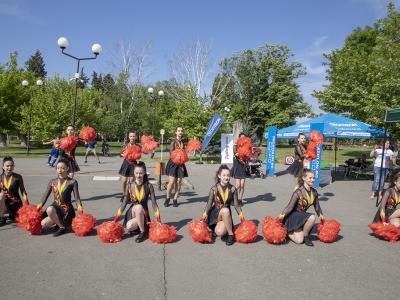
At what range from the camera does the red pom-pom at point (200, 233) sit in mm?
5193

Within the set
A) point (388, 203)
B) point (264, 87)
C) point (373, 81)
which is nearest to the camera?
point (388, 203)

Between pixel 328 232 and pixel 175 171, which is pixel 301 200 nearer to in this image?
pixel 328 232

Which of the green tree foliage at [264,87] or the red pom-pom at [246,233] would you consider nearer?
the red pom-pom at [246,233]

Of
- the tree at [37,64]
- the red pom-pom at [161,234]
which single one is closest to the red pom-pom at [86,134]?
the red pom-pom at [161,234]

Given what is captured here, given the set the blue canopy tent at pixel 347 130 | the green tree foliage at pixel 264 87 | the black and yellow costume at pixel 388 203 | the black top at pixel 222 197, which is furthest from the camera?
the green tree foliage at pixel 264 87

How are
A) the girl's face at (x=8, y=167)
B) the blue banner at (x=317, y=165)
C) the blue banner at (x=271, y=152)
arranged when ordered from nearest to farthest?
the girl's face at (x=8, y=167) → the blue banner at (x=317, y=165) → the blue banner at (x=271, y=152)

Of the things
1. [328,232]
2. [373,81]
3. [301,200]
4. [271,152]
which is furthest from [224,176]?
[373,81]

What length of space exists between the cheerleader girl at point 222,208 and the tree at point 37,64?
79.6m

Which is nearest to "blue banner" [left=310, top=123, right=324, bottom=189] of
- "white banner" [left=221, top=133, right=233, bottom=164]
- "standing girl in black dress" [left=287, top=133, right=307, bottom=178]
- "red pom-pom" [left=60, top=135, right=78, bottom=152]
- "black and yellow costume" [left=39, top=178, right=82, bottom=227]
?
"white banner" [left=221, top=133, right=233, bottom=164]

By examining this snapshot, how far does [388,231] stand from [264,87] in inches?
1745

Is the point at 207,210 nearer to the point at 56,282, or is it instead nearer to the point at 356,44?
the point at 56,282

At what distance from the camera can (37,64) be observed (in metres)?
77.2

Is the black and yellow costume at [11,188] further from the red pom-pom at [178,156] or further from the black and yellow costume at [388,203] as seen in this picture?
the black and yellow costume at [388,203]

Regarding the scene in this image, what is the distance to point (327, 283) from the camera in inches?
157
